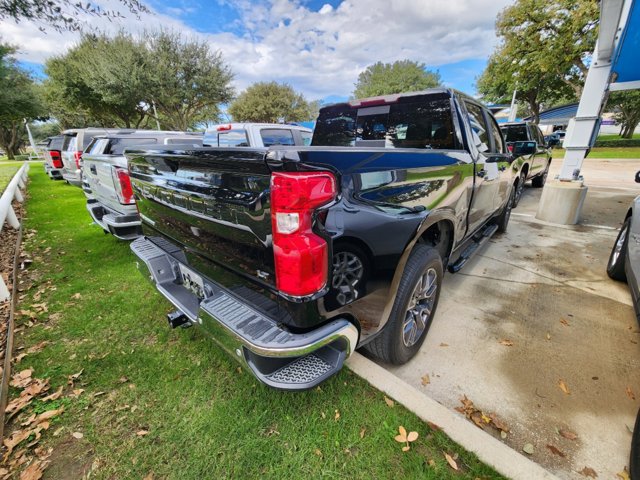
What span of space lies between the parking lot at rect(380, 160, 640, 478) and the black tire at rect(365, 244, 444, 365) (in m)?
0.20

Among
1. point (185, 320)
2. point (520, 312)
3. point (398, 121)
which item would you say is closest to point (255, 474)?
point (185, 320)

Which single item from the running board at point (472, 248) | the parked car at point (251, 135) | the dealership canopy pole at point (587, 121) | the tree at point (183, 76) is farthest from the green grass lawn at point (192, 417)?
the tree at point (183, 76)

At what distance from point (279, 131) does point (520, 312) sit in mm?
5656

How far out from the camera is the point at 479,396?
2.04 m

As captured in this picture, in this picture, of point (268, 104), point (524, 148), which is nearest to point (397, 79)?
point (268, 104)

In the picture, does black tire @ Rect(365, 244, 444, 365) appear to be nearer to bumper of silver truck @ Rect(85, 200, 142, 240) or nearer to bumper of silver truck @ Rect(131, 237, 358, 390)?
bumper of silver truck @ Rect(131, 237, 358, 390)

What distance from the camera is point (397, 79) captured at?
145 ft

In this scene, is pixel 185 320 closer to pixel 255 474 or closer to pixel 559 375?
pixel 255 474

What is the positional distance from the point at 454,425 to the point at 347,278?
3.73ft

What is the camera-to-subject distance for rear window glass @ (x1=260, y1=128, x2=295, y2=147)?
6336mm

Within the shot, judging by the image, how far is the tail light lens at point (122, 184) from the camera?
11.7 ft

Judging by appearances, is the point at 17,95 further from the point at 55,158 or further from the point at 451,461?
the point at 451,461

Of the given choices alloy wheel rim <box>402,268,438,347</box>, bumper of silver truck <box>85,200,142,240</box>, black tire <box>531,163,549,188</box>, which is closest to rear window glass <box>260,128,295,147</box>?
bumper of silver truck <box>85,200,142,240</box>

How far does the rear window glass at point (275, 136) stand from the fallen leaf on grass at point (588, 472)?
20.4ft
